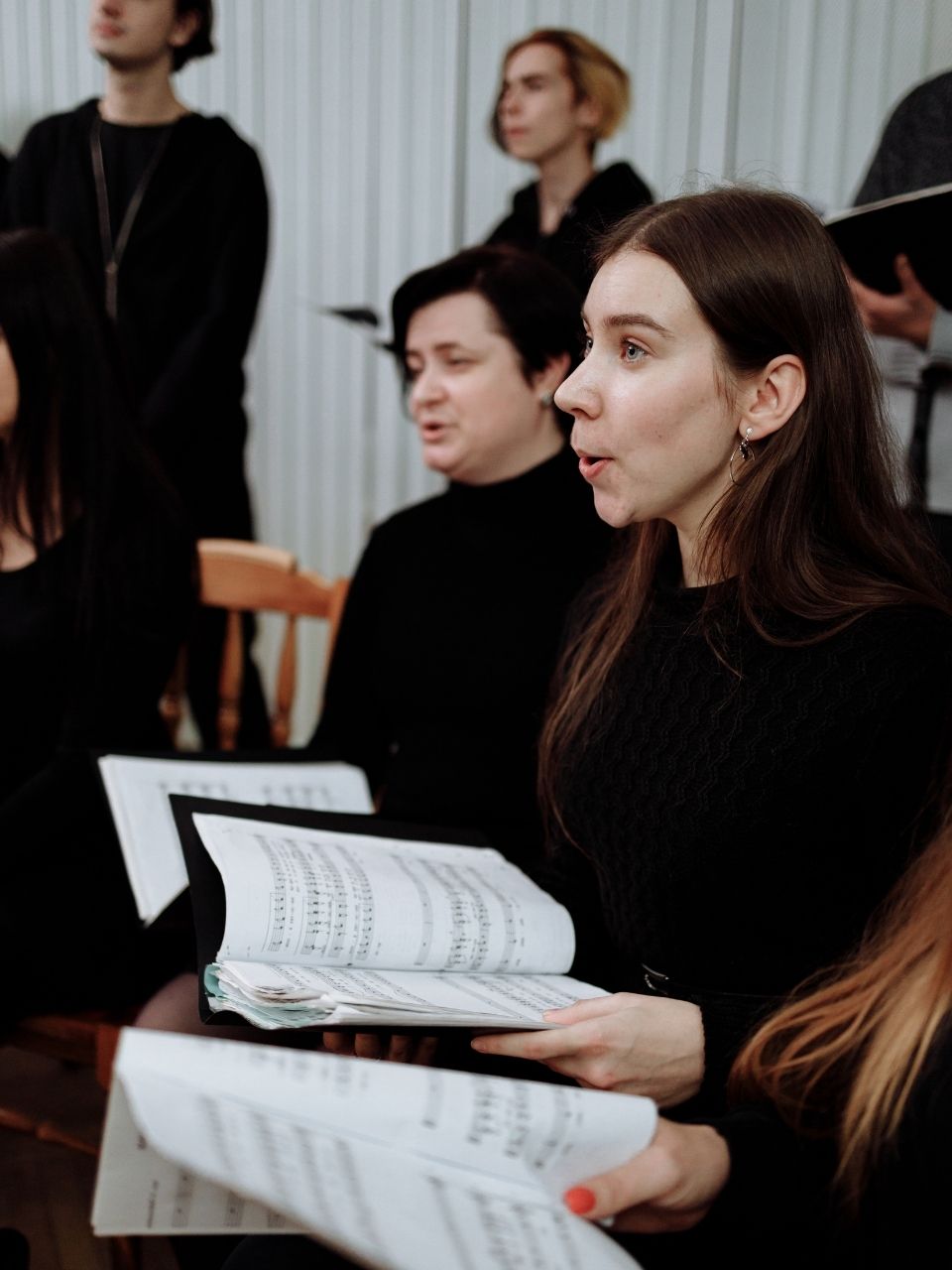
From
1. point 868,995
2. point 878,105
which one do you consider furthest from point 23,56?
point 868,995

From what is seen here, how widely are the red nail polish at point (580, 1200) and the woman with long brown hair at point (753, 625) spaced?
0.80 feet

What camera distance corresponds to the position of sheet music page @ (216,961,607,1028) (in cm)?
84

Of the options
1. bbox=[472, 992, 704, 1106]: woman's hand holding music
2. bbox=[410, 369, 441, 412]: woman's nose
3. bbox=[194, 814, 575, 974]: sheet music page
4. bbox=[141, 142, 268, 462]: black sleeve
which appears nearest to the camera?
bbox=[472, 992, 704, 1106]: woman's hand holding music

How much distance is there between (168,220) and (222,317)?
22 centimetres

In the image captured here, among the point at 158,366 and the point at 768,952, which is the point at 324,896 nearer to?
the point at 768,952

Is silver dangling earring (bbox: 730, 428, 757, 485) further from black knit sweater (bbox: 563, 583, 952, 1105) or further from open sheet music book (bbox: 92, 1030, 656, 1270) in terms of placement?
open sheet music book (bbox: 92, 1030, 656, 1270)

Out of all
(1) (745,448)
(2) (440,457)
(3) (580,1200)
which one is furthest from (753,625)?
(2) (440,457)

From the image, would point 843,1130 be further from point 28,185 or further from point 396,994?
point 28,185

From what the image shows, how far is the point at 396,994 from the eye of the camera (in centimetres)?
93

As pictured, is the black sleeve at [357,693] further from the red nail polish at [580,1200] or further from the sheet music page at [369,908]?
the red nail polish at [580,1200]

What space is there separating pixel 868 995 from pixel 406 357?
3.74ft

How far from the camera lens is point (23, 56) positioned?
312 centimetres

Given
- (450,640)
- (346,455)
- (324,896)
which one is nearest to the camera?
(324,896)

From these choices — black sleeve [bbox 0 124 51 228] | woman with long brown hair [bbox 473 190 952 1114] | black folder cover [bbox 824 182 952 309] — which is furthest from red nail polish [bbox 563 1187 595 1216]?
black sleeve [bbox 0 124 51 228]
